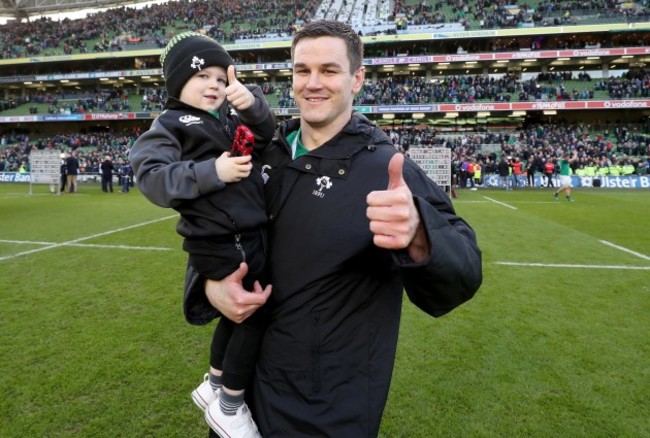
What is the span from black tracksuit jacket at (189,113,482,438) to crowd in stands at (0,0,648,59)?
152ft

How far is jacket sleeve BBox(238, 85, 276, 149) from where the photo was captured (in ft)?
6.22

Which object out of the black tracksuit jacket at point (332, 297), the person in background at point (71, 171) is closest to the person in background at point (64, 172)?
the person in background at point (71, 171)

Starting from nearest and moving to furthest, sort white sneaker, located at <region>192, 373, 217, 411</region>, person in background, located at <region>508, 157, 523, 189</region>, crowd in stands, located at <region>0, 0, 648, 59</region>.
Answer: white sneaker, located at <region>192, 373, 217, 411</region> < person in background, located at <region>508, 157, 523, 189</region> < crowd in stands, located at <region>0, 0, 648, 59</region>

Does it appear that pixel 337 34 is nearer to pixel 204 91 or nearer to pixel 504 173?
pixel 204 91

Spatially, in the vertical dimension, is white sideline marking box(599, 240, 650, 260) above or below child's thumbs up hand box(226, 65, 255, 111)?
below

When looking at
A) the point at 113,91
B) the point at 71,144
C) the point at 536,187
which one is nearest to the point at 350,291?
the point at 536,187

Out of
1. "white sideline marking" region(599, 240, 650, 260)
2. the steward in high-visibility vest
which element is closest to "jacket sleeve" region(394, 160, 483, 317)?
"white sideline marking" region(599, 240, 650, 260)

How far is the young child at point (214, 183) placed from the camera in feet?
5.46

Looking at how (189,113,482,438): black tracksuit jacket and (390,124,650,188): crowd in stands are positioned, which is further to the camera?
(390,124,650,188): crowd in stands

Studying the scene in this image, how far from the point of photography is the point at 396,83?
145 feet

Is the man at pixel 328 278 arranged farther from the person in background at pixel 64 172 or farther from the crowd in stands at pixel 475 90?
the crowd in stands at pixel 475 90

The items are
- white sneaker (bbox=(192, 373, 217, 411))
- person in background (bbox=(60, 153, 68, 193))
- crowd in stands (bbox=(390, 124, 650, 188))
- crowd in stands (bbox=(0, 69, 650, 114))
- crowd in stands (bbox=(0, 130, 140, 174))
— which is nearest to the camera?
white sneaker (bbox=(192, 373, 217, 411))

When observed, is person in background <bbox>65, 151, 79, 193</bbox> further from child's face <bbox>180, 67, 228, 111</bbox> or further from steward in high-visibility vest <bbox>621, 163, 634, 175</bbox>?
steward in high-visibility vest <bbox>621, 163, 634, 175</bbox>

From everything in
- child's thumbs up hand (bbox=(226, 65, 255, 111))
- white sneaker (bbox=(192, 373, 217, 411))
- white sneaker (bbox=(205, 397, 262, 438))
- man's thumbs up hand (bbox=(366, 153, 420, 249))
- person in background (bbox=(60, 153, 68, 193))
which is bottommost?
white sneaker (bbox=(192, 373, 217, 411))
